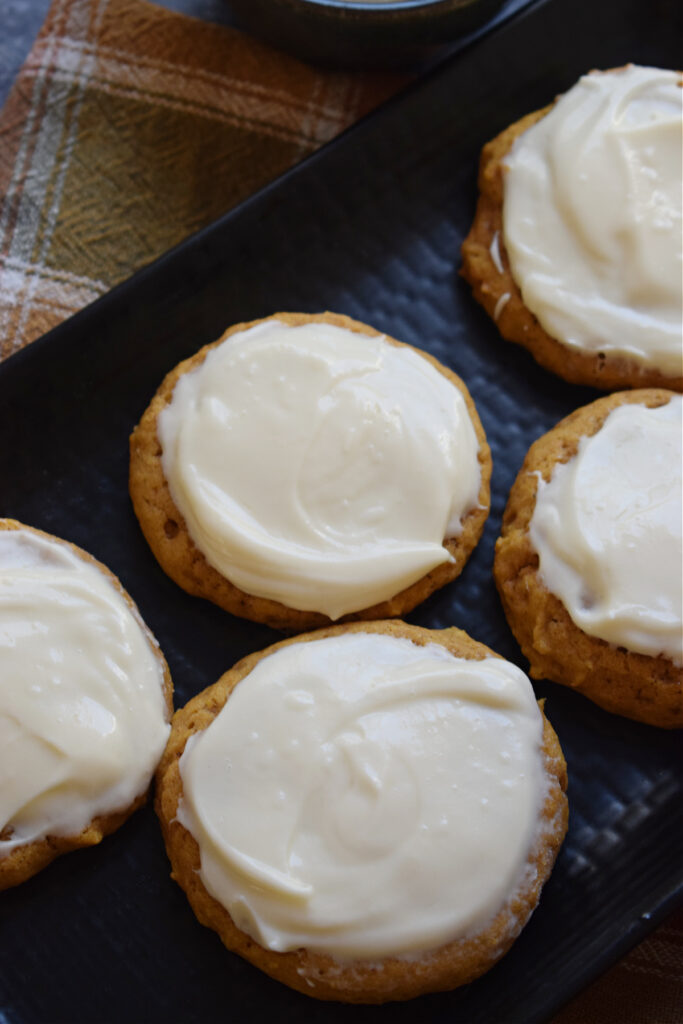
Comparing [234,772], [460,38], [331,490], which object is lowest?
[234,772]

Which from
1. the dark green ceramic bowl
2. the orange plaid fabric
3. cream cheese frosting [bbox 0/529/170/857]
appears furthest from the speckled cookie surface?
cream cheese frosting [bbox 0/529/170/857]

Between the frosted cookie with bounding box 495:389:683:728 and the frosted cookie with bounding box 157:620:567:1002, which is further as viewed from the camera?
the frosted cookie with bounding box 495:389:683:728

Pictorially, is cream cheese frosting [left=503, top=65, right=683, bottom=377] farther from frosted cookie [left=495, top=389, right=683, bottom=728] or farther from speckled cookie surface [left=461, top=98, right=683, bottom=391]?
frosted cookie [left=495, top=389, right=683, bottom=728]

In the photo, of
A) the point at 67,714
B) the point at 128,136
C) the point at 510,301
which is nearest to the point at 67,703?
the point at 67,714

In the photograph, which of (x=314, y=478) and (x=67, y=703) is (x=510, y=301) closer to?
(x=314, y=478)

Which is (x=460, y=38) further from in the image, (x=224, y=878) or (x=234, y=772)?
(x=224, y=878)

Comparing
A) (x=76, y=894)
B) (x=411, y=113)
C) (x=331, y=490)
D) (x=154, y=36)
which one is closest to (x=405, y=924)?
(x=76, y=894)

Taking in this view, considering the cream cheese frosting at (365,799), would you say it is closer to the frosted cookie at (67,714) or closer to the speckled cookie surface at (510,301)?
the frosted cookie at (67,714)
